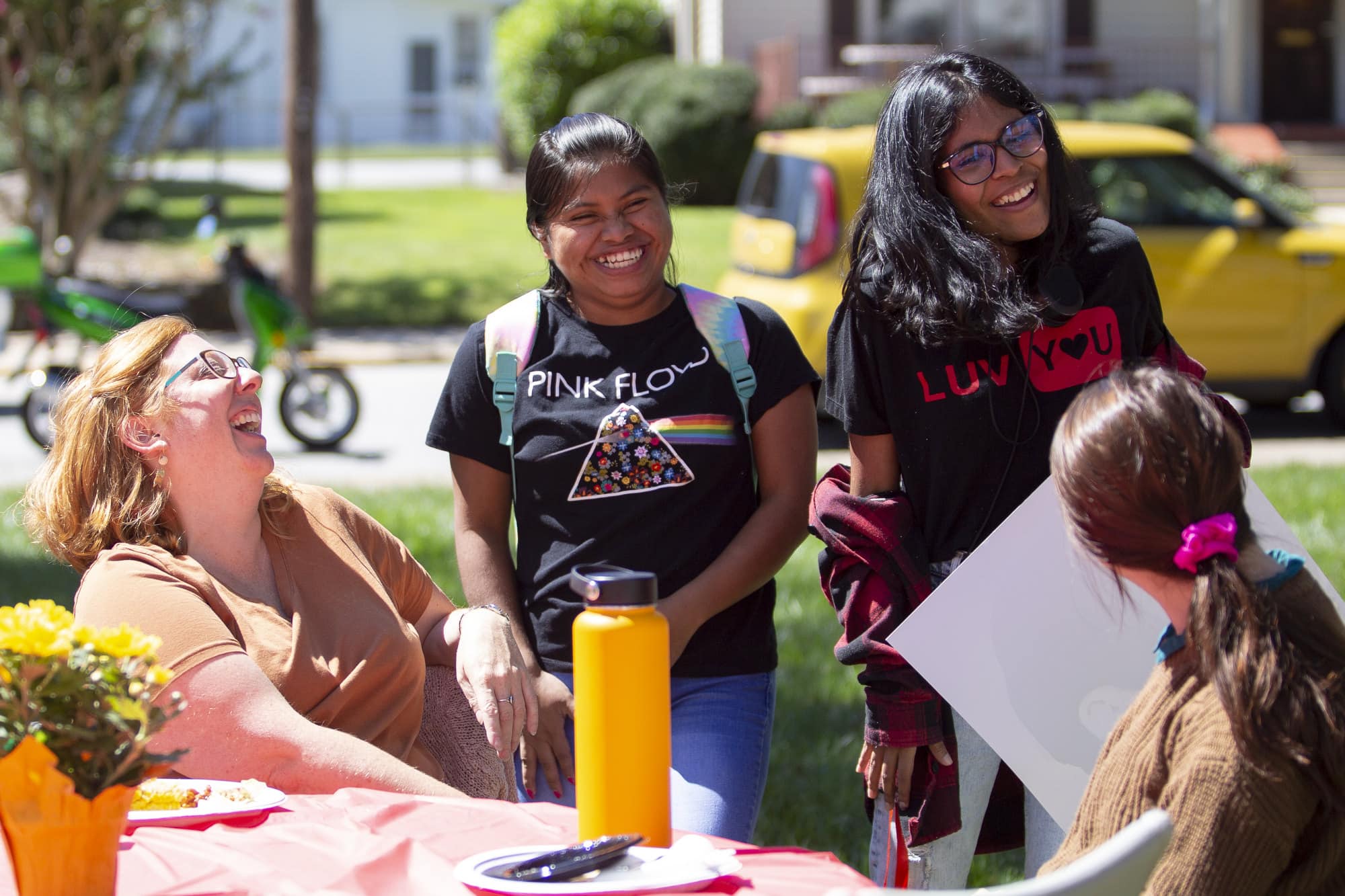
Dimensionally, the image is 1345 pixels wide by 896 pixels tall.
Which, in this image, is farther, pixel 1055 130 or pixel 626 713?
pixel 1055 130

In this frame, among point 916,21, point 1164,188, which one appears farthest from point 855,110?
point 1164,188

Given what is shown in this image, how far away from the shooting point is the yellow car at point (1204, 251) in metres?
9.16

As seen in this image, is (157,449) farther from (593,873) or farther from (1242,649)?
(1242,649)

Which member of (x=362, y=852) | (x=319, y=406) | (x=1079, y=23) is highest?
(x=1079, y=23)

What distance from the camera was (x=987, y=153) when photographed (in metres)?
2.68

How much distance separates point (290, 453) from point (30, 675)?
8.12 metres

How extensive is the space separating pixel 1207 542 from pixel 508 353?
64.0 inches

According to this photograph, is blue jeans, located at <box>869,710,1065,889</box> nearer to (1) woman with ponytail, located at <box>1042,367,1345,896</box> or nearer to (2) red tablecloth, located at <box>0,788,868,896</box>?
(2) red tablecloth, located at <box>0,788,868,896</box>

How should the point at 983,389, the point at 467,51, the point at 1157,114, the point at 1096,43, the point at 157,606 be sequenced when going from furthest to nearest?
the point at 467,51 < the point at 1096,43 < the point at 1157,114 < the point at 983,389 < the point at 157,606

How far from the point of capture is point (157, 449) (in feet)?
9.21

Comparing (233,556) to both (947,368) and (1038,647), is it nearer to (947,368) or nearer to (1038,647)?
(947,368)

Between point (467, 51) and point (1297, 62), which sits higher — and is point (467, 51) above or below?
above

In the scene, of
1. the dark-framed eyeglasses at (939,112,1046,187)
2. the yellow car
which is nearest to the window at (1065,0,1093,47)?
the yellow car

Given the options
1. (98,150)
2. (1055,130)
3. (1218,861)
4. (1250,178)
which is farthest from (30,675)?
(1250,178)
